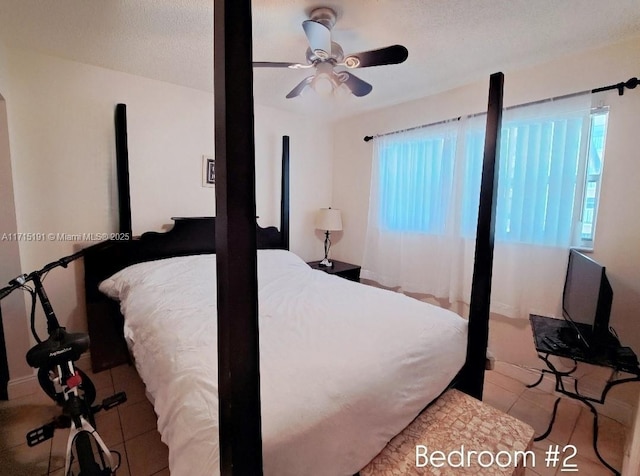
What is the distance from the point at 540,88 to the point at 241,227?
2.57m

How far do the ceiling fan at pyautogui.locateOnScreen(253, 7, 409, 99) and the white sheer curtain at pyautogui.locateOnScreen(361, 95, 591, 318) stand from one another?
3.78 feet

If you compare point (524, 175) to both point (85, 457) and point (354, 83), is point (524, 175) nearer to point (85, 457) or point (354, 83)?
point (354, 83)

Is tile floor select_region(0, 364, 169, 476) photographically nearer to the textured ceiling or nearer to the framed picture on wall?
the framed picture on wall

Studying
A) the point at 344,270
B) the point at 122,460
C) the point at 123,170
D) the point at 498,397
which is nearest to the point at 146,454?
the point at 122,460

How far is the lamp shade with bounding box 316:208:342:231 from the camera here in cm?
336

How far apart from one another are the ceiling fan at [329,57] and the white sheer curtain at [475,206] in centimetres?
115

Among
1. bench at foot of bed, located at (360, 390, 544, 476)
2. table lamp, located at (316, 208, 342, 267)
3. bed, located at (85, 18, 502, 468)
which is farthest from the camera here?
table lamp, located at (316, 208, 342, 267)

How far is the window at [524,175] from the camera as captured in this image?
195cm

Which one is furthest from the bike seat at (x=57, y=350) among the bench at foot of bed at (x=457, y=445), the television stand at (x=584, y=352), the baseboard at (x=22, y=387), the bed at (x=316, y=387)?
the television stand at (x=584, y=352)

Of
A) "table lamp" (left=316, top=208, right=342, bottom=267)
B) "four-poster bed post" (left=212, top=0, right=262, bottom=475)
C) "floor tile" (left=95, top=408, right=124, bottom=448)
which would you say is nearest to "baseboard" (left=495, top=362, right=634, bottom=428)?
"table lamp" (left=316, top=208, right=342, bottom=267)

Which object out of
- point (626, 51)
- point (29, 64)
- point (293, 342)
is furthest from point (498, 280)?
point (29, 64)

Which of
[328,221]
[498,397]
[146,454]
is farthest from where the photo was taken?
[328,221]

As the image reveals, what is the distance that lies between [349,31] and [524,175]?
1.65 metres

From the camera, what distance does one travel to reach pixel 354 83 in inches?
73.0
